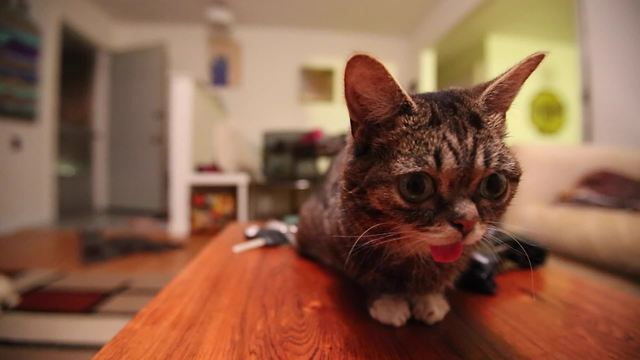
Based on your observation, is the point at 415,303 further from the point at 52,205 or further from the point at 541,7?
the point at 52,205

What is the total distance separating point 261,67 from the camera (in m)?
3.74

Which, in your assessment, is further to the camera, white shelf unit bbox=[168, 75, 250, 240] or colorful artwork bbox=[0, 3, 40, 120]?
colorful artwork bbox=[0, 3, 40, 120]

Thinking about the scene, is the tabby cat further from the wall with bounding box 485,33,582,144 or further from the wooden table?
the wall with bounding box 485,33,582,144

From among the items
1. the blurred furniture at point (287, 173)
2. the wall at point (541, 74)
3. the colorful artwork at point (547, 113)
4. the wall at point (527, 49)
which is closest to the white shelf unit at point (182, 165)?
the blurred furniture at point (287, 173)

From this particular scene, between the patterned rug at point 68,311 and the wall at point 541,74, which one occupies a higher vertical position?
the wall at point 541,74

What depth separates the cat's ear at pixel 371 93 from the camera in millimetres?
376

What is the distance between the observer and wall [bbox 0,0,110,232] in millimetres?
2504

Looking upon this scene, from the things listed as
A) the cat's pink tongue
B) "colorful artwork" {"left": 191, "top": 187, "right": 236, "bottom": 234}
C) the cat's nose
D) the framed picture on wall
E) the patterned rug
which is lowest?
the patterned rug

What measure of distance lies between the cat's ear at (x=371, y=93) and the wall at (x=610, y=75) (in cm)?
145

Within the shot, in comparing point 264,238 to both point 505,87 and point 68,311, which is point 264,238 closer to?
point 505,87

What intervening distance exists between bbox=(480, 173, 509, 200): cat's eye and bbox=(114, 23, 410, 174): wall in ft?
10.9

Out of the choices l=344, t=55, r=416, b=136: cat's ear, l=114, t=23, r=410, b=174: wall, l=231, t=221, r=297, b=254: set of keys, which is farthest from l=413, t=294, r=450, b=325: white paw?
l=114, t=23, r=410, b=174: wall

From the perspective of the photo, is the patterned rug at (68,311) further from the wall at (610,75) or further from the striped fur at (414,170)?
the wall at (610,75)

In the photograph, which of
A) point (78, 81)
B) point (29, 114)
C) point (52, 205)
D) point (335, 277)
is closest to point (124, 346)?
point (335, 277)
